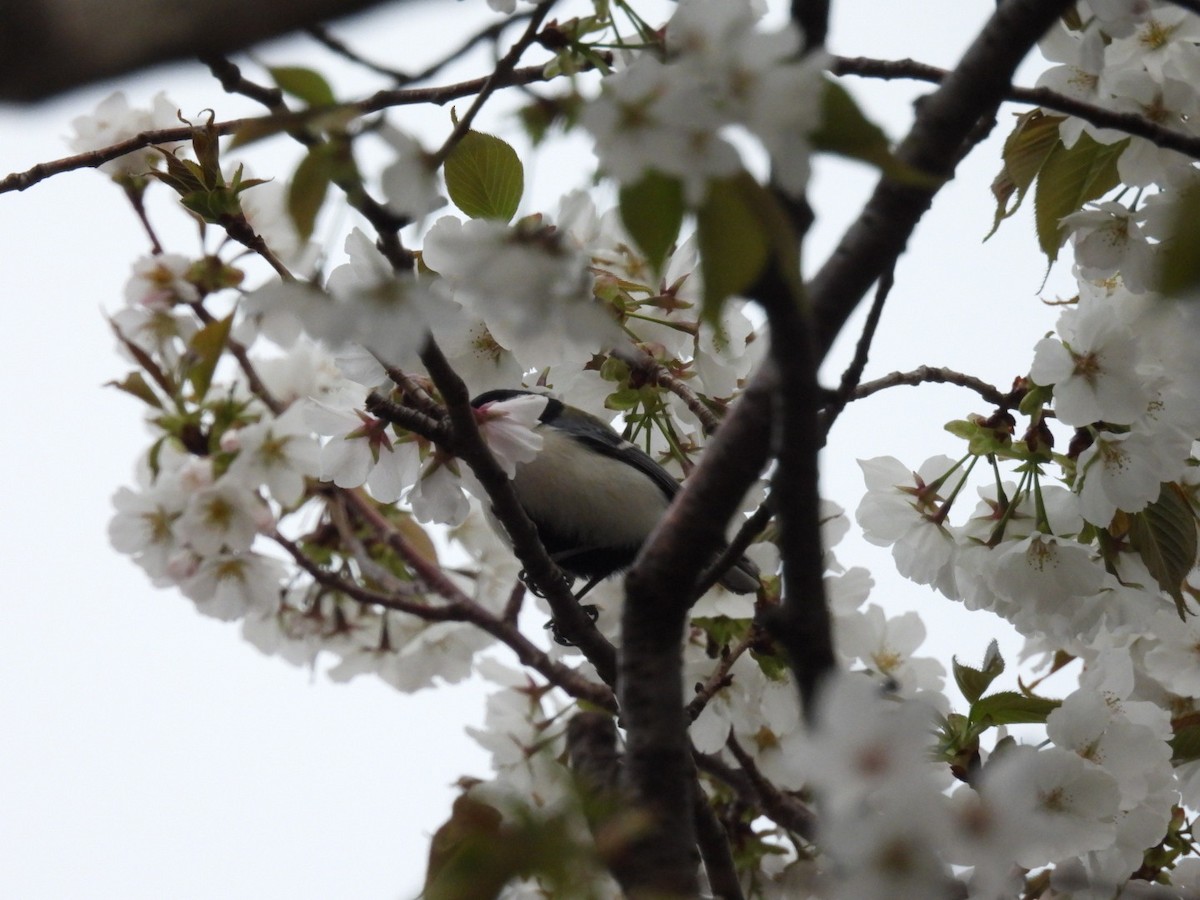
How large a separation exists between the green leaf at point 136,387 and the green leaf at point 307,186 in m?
1.41

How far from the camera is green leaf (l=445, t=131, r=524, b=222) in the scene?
4.95 ft

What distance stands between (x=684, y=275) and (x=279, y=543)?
0.93 meters

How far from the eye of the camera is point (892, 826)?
652 millimetres

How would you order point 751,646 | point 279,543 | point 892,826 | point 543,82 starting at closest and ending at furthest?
point 892,826, point 543,82, point 751,646, point 279,543

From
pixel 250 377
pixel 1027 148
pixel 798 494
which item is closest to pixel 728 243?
pixel 798 494

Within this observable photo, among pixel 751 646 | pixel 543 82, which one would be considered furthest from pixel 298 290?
pixel 751 646

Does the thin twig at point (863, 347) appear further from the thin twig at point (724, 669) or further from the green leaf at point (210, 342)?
the thin twig at point (724, 669)

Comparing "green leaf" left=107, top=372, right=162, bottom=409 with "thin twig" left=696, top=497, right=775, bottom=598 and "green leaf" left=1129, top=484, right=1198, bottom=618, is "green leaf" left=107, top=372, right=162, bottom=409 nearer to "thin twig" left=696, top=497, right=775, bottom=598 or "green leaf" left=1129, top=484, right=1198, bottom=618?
"thin twig" left=696, top=497, right=775, bottom=598

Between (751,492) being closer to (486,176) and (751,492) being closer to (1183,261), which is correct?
(486,176)

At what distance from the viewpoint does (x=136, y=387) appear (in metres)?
2.06

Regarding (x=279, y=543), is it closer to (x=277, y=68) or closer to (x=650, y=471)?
(x=650, y=471)

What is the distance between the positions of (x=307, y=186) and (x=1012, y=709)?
1.30 m

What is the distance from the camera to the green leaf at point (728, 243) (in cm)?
66

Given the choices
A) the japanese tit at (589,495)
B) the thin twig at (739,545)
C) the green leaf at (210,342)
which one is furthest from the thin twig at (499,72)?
the japanese tit at (589,495)
